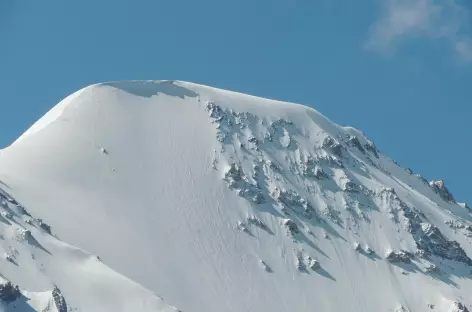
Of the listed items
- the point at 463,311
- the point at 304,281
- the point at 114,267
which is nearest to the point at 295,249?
the point at 304,281

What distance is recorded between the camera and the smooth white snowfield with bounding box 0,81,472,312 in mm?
89612

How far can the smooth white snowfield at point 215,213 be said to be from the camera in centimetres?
8961

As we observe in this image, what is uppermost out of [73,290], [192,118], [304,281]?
[192,118]

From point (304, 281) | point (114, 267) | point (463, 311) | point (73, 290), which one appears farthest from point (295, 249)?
point (73, 290)

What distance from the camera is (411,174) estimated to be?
152625 millimetres

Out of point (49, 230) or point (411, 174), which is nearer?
point (49, 230)

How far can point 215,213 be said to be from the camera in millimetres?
111125

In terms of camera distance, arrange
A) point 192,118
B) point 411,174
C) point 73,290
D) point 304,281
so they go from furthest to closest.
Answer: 1. point 411,174
2. point 192,118
3. point 304,281
4. point 73,290

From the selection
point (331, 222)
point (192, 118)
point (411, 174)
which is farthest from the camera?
point (411, 174)

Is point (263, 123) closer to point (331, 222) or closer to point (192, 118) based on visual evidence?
point (192, 118)

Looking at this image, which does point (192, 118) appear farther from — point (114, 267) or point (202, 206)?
point (114, 267)

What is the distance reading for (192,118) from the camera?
128m

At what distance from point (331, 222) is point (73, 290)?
174 ft

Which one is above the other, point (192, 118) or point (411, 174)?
point (411, 174)
